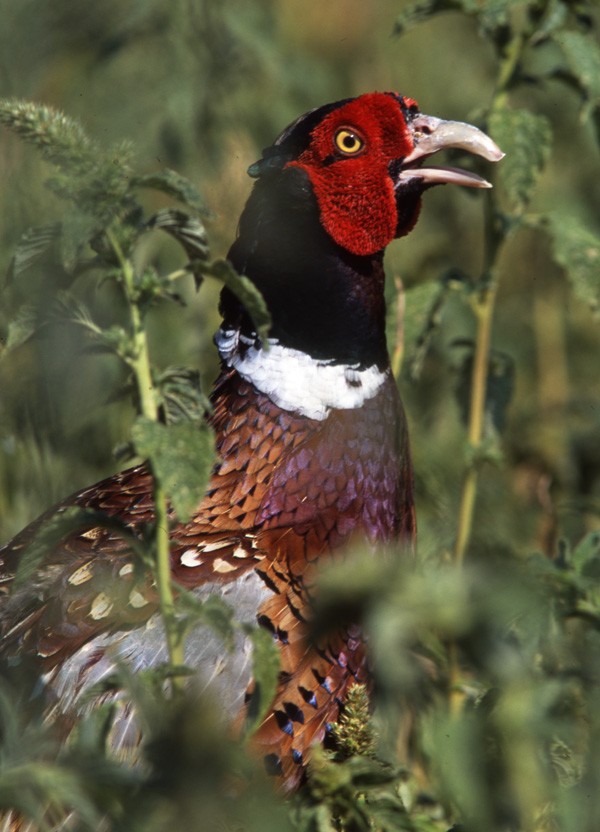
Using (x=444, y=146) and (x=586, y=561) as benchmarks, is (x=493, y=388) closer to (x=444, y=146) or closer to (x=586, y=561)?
(x=444, y=146)

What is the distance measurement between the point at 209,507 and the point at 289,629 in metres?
0.33

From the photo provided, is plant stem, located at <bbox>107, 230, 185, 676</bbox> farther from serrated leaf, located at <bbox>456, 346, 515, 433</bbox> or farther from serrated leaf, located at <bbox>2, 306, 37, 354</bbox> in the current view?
serrated leaf, located at <bbox>456, 346, 515, 433</bbox>

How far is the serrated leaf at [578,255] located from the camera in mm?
2885

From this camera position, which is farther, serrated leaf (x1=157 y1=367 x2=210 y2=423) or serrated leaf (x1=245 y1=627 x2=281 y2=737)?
serrated leaf (x1=157 y1=367 x2=210 y2=423)

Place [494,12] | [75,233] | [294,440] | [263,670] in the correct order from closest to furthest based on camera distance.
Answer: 1. [263,670]
2. [75,233]
3. [294,440]
4. [494,12]

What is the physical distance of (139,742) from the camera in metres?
2.26

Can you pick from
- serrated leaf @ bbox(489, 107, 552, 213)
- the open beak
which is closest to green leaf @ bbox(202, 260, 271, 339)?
the open beak

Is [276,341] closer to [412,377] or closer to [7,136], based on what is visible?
[412,377]

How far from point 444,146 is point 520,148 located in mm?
254

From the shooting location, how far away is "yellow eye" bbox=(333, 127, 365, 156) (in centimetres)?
264

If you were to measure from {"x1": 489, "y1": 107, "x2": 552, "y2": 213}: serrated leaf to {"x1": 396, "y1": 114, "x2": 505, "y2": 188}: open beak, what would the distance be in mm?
142

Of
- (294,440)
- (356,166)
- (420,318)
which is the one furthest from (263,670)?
(420,318)

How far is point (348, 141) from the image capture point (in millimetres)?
2656

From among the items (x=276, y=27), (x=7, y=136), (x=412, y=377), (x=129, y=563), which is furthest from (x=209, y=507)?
(x=276, y=27)
